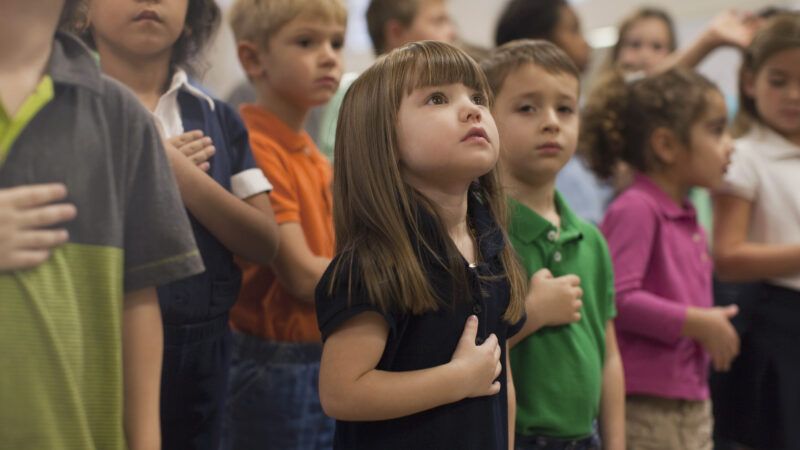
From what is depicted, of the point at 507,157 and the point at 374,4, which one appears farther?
the point at 374,4

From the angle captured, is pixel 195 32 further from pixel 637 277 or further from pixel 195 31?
pixel 637 277

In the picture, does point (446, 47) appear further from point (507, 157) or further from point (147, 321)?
point (147, 321)

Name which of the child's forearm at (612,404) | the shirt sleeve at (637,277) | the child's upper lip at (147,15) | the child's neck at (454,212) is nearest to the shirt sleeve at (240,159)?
the child's upper lip at (147,15)

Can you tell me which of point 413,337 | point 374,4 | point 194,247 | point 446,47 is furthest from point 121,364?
point 374,4

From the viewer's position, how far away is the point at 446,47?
58.9 inches

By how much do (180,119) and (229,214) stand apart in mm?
188

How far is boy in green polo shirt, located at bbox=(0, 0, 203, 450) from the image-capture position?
107 cm

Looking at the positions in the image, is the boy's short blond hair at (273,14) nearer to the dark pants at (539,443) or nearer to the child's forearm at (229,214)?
the child's forearm at (229,214)

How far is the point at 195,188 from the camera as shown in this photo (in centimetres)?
149

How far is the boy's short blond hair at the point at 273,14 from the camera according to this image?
2.03 m

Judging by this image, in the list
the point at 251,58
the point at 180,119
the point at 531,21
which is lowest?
the point at 180,119

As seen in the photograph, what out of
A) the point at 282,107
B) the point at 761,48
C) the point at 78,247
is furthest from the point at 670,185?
the point at 78,247

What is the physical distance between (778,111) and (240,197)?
1.67 meters

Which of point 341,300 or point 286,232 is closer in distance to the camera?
point 341,300
